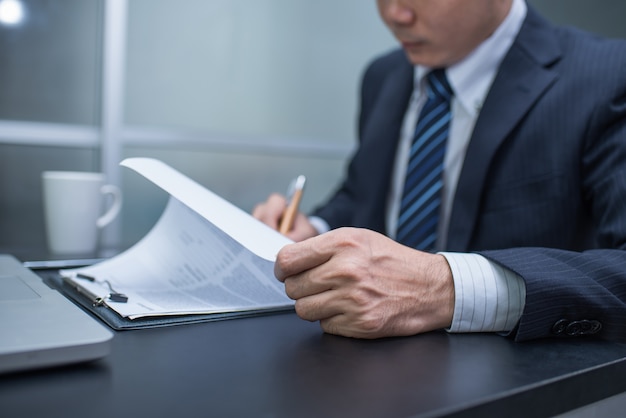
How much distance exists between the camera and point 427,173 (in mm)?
1111

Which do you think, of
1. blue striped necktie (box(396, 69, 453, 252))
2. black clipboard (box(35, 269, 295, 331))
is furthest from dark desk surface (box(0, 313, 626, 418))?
blue striped necktie (box(396, 69, 453, 252))

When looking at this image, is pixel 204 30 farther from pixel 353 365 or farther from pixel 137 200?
pixel 353 365

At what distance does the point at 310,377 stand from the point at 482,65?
82cm

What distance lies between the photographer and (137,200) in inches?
52.6

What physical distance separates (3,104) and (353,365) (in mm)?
980

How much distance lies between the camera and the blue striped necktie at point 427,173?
3.58 ft

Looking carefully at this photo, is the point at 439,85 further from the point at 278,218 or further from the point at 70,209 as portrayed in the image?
the point at 70,209

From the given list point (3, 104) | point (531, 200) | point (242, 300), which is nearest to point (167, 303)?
point (242, 300)

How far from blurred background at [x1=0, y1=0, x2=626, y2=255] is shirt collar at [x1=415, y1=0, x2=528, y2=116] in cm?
55

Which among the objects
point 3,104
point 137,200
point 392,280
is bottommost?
point 137,200

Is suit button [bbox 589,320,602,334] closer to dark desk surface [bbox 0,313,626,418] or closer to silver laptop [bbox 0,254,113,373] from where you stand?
dark desk surface [bbox 0,313,626,418]

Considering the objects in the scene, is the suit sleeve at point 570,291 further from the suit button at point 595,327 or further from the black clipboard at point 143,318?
the black clipboard at point 143,318

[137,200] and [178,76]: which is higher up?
[178,76]

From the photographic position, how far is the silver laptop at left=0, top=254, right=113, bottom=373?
15.8 inches
